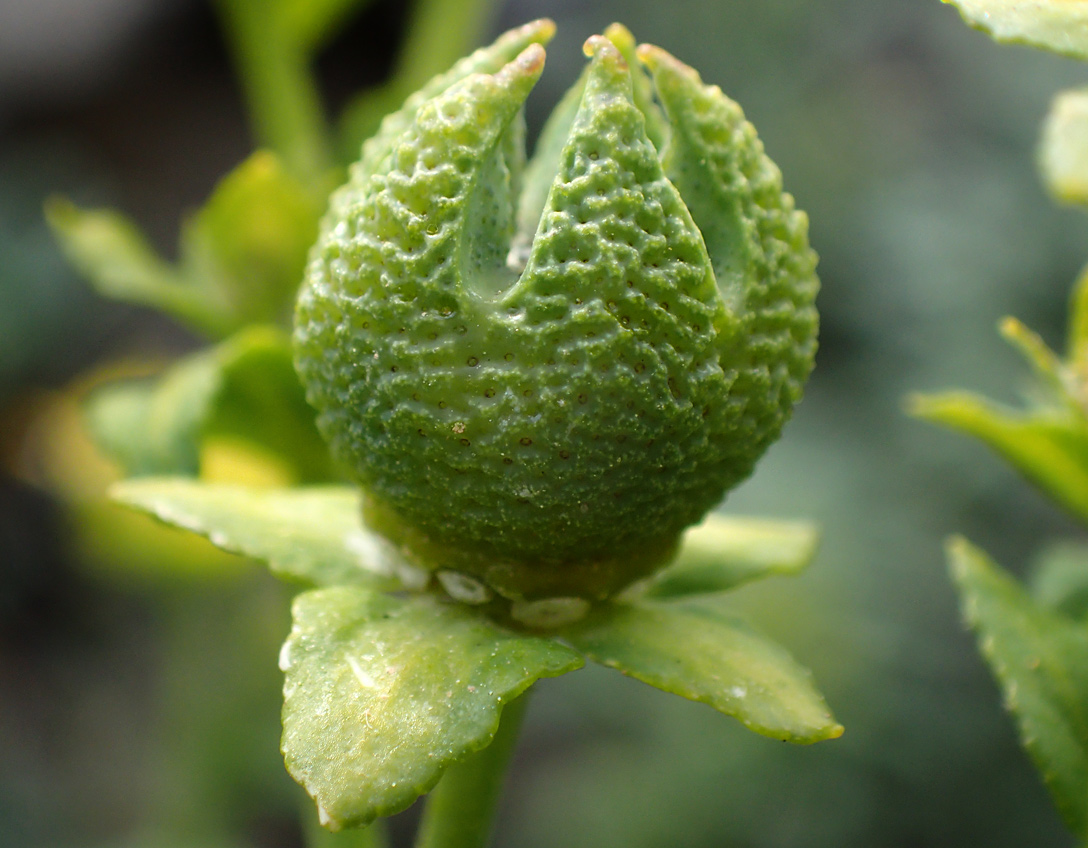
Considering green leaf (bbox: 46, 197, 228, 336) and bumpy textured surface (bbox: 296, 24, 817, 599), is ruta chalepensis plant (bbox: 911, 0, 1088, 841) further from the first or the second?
green leaf (bbox: 46, 197, 228, 336)

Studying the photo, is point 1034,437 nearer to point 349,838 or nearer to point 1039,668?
point 1039,668

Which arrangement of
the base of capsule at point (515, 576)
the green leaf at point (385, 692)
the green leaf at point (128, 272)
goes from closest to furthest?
the green leaf at point (385, 692) < the base of capsule at point (515, 576) < the green leaf at point (128, 272)

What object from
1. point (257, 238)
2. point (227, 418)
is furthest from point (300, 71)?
point (227, 418)

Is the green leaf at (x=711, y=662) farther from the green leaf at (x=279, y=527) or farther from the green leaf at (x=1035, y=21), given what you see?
the green leaf at (x=1035, y=21)

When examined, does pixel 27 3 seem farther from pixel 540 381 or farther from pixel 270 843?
pixel 540 381

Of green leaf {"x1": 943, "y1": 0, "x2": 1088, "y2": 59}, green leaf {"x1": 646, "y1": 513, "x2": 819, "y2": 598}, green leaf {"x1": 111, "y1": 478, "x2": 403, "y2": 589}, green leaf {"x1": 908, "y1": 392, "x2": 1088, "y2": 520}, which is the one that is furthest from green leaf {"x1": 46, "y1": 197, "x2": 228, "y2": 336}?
green leaf {"x1": 943, "y1": 0, "x2": 1088, "y2": 59}

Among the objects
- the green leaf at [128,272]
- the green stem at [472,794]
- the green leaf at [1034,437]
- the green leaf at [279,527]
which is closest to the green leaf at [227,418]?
the green leaf at [128,272]
